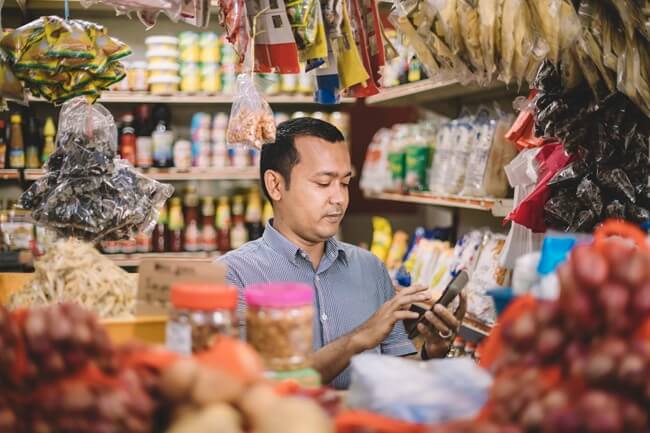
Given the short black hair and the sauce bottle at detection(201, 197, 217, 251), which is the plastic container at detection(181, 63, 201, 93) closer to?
the sauce bottle at detection(201, 197, 217, 251)

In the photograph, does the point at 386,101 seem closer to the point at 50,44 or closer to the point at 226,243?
the point at 226,243

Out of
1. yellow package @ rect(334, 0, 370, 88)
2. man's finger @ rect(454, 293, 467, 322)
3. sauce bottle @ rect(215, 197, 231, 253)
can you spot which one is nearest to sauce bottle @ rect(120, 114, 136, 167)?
sauce bottle @ rect(215, 197, 231, 253)

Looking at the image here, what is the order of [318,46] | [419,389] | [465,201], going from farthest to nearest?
[465,201] < [318,46] < [419,389]

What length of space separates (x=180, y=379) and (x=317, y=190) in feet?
5.83

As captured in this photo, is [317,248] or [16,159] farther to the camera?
[16,159]

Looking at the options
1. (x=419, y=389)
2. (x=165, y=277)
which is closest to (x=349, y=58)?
(x=165, y=277)

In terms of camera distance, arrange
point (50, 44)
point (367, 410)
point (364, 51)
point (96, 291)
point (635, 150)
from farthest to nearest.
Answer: point (364, 51) → point (635, 150) → point (50, 44) → point (96, 291) → point (367, 410)

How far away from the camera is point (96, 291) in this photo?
1588mm

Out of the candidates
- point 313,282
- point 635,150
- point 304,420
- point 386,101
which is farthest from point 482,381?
point 386,101

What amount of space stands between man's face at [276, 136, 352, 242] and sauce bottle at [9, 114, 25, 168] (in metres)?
2.84

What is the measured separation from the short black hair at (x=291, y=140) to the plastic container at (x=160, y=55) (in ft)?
8.27

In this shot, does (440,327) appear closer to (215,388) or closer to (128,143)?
(215,388)

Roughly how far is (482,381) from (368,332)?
3.80 feet

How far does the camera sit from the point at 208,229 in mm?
5328
